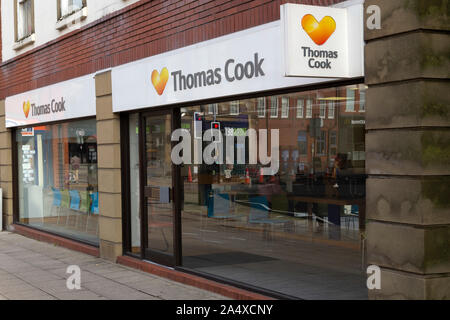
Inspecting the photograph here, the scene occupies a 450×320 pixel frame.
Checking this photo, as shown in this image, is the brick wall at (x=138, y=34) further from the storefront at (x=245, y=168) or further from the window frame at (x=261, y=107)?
the window frame at (x=261, y=107)

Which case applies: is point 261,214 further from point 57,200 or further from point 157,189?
point 57,200

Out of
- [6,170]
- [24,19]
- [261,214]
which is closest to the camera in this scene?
[261,214]

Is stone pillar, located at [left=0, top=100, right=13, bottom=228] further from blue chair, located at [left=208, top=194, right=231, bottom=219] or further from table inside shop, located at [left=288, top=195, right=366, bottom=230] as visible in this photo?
table inside shop, located at [left=288, top=195, right=366, bottom=230]

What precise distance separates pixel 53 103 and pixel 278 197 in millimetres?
4682

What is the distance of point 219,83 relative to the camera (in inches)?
286

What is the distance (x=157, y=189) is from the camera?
29.3 feet

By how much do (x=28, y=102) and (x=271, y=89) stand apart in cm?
832

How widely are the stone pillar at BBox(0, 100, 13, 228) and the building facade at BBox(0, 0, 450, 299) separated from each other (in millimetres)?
426

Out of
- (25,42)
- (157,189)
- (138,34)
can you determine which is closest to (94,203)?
(157,189)

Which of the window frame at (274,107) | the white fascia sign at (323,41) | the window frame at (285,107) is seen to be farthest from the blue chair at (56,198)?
the white fascia sign at (323,41)

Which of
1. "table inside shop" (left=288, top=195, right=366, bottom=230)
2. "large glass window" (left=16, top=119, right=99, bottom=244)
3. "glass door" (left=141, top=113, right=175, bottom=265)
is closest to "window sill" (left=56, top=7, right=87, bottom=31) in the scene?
"large glass window" (left=16, top=119, right=99, bottom=244)
